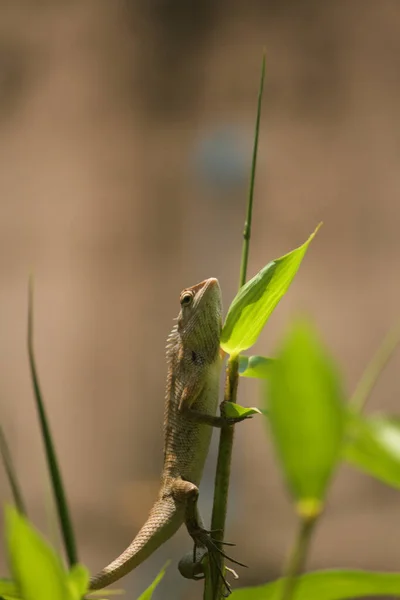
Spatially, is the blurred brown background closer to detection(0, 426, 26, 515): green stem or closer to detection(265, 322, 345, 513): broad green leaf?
detection(0, 426, 26, 515): green stem

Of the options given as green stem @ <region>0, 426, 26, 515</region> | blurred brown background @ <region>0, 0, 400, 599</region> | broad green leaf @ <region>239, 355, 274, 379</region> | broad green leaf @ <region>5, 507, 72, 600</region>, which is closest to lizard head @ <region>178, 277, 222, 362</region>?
broad green leaf @ <region>239, 355, 274, 379</region>

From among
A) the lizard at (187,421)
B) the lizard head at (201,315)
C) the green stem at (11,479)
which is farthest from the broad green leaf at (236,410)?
the lizard head at (201,315)

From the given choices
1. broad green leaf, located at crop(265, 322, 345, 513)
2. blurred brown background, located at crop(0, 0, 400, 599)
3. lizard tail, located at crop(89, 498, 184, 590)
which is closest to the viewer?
broad green leaf, located at crop(265, 322, 345, 513)

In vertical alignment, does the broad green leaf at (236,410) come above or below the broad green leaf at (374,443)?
below

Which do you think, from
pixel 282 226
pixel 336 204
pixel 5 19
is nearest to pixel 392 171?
pixel 336 204

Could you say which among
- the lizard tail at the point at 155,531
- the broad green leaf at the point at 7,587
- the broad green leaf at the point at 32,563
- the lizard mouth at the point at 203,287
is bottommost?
the lizard tail at the point at 155,531

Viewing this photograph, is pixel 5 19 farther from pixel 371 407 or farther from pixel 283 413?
pixel 283 413

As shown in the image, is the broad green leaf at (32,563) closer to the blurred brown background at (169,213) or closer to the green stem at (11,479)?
the green stem at (11,479)
